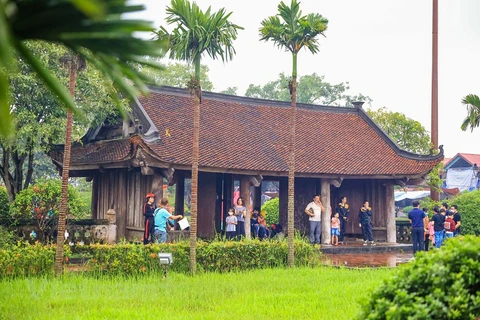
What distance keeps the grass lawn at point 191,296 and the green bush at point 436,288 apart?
3.58 meters

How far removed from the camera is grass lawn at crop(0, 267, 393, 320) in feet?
27.5

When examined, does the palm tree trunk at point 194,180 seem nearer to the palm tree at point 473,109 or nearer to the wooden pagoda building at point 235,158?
the wooden pagoda building at point 235,158

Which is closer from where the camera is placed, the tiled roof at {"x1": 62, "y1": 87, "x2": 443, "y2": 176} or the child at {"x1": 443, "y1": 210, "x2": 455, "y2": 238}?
the child at {"x1": 443, "y1": 210, "x2": 455, "y2": 238}

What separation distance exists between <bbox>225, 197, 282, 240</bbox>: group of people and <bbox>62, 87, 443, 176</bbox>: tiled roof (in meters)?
1.29

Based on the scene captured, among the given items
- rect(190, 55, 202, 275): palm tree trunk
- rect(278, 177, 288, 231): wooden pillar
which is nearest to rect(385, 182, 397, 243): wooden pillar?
rect(278, 177, 288, 231): wooden pillar

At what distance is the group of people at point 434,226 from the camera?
682 inches

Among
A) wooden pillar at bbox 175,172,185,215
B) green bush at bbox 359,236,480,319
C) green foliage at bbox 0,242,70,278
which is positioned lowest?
green foliage at bbox 0,242,70,278

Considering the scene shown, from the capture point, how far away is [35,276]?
11.9m

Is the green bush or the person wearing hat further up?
the person wearing hat

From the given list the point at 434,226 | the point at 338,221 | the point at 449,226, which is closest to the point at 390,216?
the point at 338,221

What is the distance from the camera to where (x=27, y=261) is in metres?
12.0

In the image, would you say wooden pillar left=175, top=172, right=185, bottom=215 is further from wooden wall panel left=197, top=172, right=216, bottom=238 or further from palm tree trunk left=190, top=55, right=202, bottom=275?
palm tree trunk left=190, top=55, right=202, bottom=275

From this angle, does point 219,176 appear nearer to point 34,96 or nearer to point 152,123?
point 152,123

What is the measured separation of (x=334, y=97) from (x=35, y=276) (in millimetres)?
45206
